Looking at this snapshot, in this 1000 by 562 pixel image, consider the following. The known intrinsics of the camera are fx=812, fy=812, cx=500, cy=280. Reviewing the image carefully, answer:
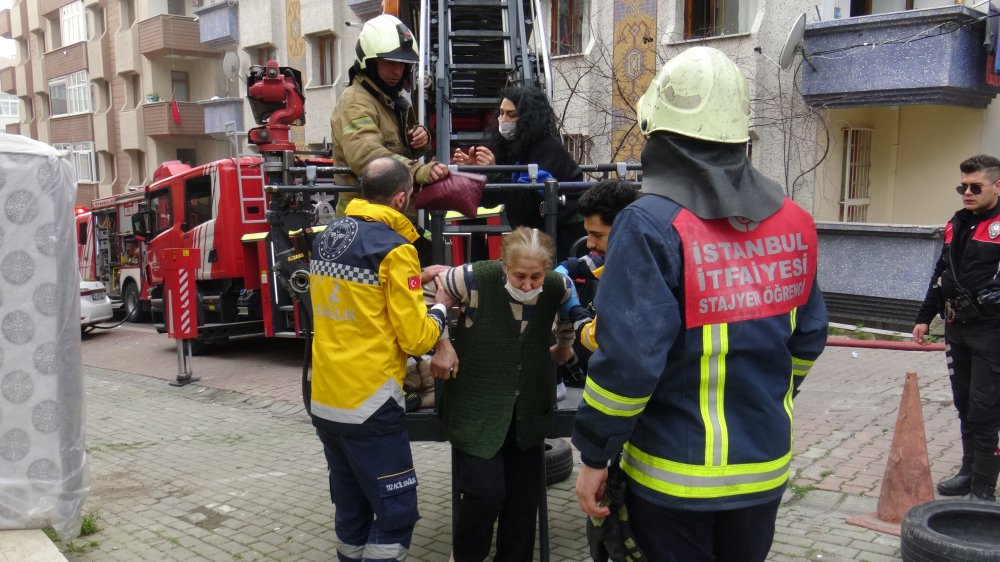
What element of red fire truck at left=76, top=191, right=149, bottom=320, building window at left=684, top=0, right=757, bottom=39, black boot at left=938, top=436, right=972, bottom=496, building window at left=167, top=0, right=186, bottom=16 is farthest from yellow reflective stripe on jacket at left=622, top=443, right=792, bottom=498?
building window at left=167, top=0, right=186, bottom=16

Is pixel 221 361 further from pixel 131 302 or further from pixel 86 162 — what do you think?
pixel 86 162

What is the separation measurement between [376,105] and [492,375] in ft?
5.82

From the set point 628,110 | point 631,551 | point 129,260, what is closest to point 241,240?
point 129,260

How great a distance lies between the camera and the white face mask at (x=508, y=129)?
482 centimetres

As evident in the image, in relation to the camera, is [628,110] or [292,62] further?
[292,62]

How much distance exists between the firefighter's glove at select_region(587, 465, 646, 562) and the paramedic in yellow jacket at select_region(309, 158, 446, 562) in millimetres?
1129

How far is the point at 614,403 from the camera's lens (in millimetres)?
2219

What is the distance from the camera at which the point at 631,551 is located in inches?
95.8

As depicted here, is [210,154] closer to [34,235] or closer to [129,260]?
[129,260]

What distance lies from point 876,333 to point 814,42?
14.2ft

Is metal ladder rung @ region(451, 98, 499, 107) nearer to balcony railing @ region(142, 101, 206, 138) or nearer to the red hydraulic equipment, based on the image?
the red hydraulic equipment

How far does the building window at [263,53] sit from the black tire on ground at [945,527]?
73.0 ft

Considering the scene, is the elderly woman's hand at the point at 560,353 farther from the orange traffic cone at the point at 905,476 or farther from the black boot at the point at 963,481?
the black boot at the point at 963,481

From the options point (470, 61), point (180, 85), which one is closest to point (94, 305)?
point (470, 61)
